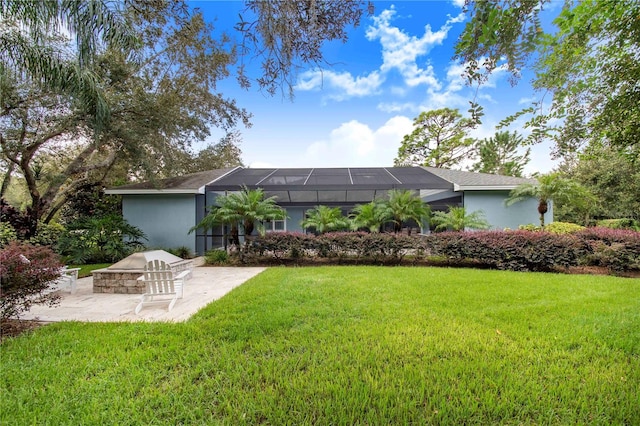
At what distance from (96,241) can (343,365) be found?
1214 cm

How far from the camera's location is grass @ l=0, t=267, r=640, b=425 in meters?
2.39

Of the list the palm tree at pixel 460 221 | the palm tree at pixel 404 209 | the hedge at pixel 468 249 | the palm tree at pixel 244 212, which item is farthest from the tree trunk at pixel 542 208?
the palm tree at pixel 244 212

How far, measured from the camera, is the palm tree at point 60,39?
4.58 metres

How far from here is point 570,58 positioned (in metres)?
2.75

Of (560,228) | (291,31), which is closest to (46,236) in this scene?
(291,31)

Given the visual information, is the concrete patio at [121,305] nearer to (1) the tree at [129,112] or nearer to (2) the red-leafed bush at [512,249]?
(1) the tree at [129,112]

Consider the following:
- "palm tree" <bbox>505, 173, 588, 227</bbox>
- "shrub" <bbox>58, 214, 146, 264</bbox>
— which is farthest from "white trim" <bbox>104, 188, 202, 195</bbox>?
"palm tree" <bbox>505, 173, 588, 227</bbox>

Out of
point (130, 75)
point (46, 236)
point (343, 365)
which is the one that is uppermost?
point (130, 75)

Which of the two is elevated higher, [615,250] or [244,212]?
[244,212]

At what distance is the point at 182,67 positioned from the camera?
12445mm

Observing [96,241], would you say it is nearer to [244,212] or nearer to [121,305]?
[244,212]

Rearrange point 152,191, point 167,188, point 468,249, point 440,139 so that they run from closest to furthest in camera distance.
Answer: point 468,249, point 152,191, point 167,188, point 440,139

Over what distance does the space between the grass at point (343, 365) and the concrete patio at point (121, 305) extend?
0.50 meters

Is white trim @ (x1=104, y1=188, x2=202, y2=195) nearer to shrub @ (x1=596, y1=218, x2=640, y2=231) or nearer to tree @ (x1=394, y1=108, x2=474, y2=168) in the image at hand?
shrub @ (x1=596, y1=218, x2=640, y2=231)
